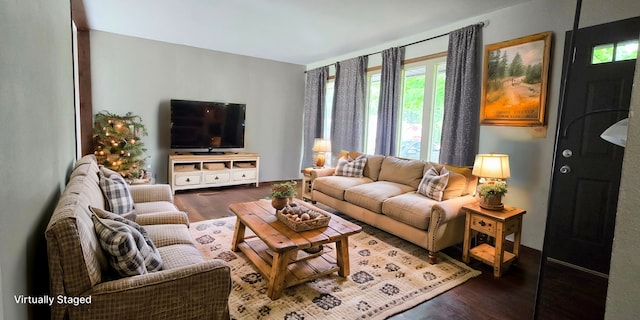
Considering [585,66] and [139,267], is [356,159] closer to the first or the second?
[585,66]

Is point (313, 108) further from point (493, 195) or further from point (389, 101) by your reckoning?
point (493, 195)

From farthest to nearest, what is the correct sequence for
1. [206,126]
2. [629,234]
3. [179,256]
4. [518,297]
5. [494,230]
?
[206,126] → [494,230] → [518,297] → [179,256] → [629,234]

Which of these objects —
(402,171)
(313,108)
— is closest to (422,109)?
(402,171)

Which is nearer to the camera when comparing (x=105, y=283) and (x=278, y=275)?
(x=105, y=283)

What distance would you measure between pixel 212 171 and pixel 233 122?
984 millimetres

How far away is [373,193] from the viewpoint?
3.62m

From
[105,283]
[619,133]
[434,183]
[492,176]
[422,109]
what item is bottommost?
[105,283]

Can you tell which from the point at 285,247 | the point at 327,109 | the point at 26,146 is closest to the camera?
the point at 26,146

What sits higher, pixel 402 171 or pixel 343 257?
pixel 402 171

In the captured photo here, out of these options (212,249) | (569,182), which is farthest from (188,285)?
(569,182)

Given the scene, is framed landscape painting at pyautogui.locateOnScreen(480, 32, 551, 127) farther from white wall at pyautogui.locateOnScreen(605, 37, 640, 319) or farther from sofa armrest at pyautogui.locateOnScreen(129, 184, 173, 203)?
sofa armrest at pyautogui.locateOnScreen(129, 184, 173, 203)

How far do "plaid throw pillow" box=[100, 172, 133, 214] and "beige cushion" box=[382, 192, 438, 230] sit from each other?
2.42m

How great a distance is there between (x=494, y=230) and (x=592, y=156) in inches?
42.2

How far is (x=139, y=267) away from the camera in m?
1.46
